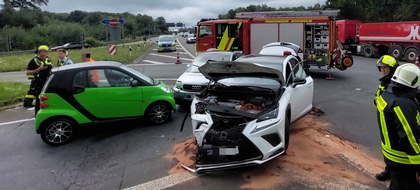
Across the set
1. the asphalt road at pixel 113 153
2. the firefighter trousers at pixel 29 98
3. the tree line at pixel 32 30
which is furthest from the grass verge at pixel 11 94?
the tree line at pixel 32 30

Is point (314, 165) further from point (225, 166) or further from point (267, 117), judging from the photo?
point (225, 166)

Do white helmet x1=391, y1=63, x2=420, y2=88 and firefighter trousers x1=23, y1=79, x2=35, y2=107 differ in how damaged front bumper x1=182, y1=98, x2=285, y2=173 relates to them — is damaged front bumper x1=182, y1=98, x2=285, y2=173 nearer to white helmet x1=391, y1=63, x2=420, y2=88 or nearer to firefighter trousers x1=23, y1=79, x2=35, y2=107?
white helmet x1=391, y1=63, x2=420, y2=88

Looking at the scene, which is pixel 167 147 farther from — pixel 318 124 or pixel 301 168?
pixel 318 124

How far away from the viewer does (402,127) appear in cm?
302

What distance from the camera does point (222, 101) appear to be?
5.89 meters

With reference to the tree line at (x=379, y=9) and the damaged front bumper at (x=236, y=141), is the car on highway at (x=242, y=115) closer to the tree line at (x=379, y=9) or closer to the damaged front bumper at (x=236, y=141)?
the damaged front bumper at (x=236, y=141)

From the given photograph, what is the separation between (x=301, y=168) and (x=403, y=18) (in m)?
44.7

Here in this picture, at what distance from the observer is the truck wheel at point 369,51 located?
2480 centimetres

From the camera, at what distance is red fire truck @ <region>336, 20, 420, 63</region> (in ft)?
70.1

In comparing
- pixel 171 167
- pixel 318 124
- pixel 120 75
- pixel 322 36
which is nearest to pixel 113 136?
pixel 120 75

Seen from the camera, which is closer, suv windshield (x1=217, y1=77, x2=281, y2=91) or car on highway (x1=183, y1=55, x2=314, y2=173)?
car on highway (x1=183, y1=55, x2=314, y2=173)

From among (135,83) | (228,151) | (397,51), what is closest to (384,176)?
(228,151)

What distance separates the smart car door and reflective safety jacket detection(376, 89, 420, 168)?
5.30 meters

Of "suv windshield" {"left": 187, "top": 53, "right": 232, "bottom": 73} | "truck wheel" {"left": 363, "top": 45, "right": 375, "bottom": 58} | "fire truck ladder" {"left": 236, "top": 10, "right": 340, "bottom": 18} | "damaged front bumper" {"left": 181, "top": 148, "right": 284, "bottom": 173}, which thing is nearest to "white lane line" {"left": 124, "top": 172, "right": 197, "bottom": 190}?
"damaged front bumper" {"left": 181, "top": 148, "right": 284, "bottom": 173}
